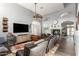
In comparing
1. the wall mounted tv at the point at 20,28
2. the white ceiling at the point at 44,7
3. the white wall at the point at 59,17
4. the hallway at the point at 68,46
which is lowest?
the hallway at the point at 68,46

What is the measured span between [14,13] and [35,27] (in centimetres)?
50

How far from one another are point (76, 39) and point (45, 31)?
64 centimetres

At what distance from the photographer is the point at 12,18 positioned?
91.9 inches

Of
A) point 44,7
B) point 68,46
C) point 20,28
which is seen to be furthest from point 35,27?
point 68,46

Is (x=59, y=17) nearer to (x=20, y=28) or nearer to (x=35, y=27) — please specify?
(x=35, y=27)

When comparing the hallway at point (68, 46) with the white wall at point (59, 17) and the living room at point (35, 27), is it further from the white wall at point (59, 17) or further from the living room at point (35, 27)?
the white wall at point (59, 17)

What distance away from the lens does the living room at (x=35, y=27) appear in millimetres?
2334

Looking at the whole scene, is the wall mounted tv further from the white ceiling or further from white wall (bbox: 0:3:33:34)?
the white ceiling

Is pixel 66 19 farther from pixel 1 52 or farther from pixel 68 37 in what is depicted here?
pixel 1 52

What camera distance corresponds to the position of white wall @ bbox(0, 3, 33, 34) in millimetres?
2328

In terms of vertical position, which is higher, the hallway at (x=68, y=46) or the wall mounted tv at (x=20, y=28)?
the wall mounted tv at (x=20, y=28)

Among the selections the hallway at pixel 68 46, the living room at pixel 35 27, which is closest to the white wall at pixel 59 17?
the living room at pixel 35 27

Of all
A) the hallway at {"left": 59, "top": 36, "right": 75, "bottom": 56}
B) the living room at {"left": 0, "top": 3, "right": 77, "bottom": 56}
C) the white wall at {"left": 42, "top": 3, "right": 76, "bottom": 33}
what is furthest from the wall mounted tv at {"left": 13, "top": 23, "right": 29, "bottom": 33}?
the hallway at {"left": 59, "top": 36, "right": 75, "bottom": 56}

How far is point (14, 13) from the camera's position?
2.34m
